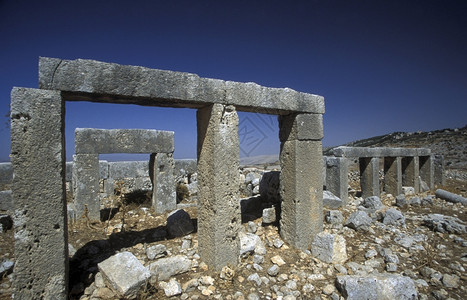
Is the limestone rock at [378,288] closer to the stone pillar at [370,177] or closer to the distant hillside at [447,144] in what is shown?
the stone pillar at [370,177]

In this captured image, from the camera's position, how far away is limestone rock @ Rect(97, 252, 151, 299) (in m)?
2.78

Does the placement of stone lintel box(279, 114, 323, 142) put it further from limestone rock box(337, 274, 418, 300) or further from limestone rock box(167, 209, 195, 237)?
limestone rock box(167, 209, 195, 237)

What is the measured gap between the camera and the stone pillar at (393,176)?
31.6 feet

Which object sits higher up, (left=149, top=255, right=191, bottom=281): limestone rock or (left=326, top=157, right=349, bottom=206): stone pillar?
(left=326, top=157, right=349, bottom=206): stone pillar

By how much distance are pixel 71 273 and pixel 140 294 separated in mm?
1217

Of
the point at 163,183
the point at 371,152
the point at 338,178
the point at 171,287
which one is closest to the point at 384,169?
the point at 371,152

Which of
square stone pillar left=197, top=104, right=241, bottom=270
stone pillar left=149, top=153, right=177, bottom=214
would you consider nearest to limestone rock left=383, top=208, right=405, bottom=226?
square stone pillar left=197, top=104, right=241, bottom=270

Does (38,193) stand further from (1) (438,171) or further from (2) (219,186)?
(1) (438,171)

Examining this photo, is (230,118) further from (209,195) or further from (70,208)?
(70,208)

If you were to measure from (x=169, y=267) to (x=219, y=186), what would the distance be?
1.32 metres

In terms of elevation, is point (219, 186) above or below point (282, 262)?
above

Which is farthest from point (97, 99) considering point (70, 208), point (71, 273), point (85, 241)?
point (70, 208)

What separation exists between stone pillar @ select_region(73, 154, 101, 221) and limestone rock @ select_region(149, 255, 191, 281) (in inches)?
149

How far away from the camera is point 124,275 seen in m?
2.89
